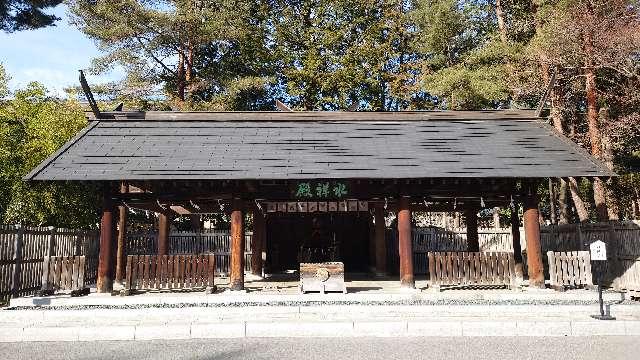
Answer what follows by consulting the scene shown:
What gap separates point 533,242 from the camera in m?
10.7

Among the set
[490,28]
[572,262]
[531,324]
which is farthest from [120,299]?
[490,28]

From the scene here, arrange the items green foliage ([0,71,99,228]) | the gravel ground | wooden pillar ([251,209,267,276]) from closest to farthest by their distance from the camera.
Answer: the gravel ground, green foliage ([0,71,99,228]), wooden pillar ([251,209,267,276])

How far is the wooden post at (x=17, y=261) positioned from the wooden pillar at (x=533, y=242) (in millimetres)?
12442

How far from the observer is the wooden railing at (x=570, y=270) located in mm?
10266

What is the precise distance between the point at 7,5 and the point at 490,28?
22264 millimetres

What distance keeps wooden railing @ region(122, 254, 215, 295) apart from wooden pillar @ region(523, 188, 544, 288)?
8.05 metres

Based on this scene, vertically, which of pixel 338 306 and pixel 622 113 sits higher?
pixel 622 113

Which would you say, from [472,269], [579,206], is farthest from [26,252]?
[579,206]

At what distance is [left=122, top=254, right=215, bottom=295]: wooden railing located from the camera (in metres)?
10.4

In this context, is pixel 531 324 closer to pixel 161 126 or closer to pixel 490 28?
pixel 161 126

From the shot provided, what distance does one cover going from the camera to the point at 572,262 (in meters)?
10.4

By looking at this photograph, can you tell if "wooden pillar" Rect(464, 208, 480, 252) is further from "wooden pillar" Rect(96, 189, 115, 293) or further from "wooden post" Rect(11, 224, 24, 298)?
"wooden post" Rect(11, 224, 24, 298)

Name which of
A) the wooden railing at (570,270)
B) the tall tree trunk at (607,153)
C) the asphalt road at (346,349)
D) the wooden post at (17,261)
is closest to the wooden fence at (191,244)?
the wooden post at (17,261)

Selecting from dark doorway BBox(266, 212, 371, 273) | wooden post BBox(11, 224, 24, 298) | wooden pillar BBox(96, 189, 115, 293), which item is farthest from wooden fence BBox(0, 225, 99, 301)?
dark doorway BBox(266, 212, 371, 273)
